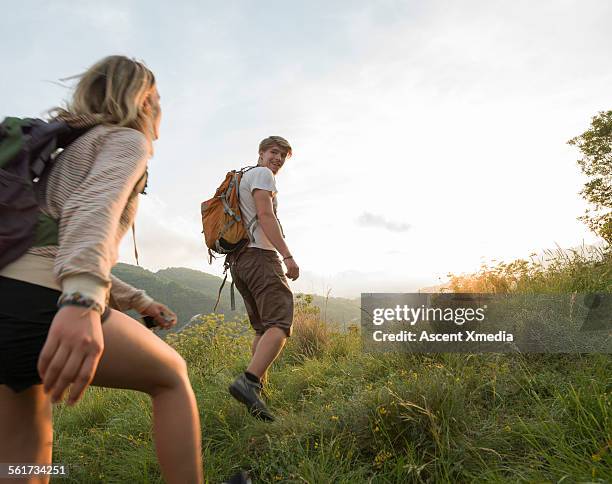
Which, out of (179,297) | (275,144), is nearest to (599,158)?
(275,144)

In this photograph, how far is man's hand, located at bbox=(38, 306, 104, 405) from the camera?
105cm

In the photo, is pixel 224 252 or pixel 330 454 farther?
pixel 224 252

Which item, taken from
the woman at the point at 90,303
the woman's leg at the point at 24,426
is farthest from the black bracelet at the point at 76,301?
the woman's leg at the point at 24,426

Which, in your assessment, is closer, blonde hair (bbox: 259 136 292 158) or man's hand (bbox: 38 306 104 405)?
man's hand (bbox: 38 306 104 405)

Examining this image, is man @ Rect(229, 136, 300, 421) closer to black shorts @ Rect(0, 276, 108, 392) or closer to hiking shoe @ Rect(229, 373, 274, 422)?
hiking shoe @ Rect(229, 373, 274, 422)

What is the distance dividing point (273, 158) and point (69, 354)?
10.2ft

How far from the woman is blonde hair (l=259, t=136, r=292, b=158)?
239 cm

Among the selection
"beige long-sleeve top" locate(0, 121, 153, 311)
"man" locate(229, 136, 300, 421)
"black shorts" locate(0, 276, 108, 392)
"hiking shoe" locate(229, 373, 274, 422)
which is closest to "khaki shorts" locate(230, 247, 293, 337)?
"man" locate(229, 136, 300, 421)

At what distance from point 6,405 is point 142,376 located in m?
0.47

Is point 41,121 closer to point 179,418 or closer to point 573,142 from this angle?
point 179,418

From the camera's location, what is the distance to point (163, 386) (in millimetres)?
1404

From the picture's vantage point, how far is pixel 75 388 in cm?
107

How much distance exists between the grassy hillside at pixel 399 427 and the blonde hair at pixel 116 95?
5.74 feet

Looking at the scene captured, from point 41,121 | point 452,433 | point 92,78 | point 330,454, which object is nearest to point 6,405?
point 41,121
